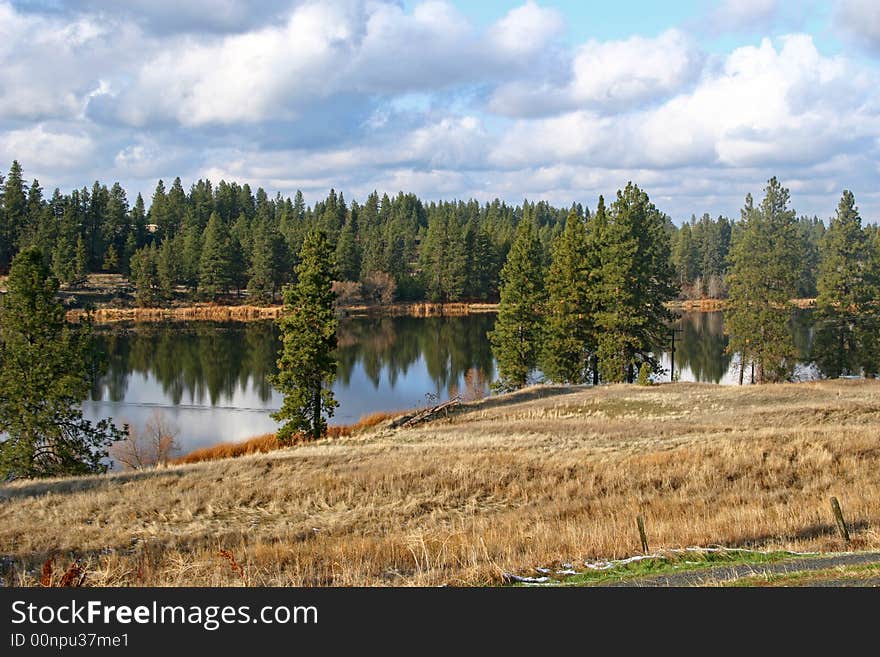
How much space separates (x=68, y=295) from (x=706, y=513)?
340ft

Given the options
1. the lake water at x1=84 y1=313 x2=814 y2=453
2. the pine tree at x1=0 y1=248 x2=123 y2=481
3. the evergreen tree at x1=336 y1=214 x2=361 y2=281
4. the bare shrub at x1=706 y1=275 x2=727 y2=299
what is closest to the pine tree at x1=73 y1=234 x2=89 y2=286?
the lake water at x1=84 y1=313 x2=814 y2=453

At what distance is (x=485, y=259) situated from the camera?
12744 centimetres

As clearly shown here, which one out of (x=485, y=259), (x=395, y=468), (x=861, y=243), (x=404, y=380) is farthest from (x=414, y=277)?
(x=395, y=468)

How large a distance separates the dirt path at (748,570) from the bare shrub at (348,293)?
364 ft

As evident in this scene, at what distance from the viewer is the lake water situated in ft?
158

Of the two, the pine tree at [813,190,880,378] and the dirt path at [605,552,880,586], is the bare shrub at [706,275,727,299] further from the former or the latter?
the dirt path at [605,552,880,586]

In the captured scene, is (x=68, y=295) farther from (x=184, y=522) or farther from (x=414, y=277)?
(x=184, y=522)

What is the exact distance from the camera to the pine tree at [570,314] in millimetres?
52594

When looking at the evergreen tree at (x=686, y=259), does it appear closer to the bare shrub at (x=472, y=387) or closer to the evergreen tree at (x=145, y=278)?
the bare shrub at (x=472, y=387)

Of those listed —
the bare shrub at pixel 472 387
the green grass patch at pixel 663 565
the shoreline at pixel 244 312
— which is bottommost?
the bare shrub at pixel 472 387

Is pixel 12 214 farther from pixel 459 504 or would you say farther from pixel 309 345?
pixel 459 504

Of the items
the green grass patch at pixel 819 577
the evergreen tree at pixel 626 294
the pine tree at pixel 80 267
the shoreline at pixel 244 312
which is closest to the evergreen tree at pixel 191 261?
the shoreline at pixel 244 312

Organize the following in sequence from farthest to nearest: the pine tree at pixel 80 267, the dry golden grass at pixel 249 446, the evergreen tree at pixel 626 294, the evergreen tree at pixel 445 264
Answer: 1. the evergreen tree at pixel 445 264
2. the pine tree at pixel 80 267
3. the evergreen tree at pixel 626 294
4. the dry golden grass at pixel 249 446

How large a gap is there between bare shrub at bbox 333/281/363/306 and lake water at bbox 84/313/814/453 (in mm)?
22814
